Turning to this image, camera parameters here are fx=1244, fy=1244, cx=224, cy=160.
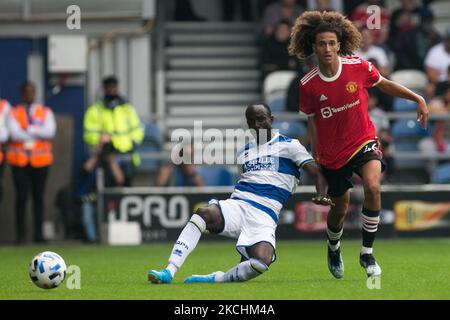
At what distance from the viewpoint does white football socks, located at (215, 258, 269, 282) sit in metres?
10.3

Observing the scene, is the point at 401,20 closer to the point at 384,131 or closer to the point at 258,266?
the point at 384,131

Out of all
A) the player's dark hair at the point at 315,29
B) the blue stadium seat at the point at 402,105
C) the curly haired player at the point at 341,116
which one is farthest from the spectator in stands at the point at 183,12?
the curly haired player at the point at 341,116

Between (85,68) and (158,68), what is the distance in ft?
4.68

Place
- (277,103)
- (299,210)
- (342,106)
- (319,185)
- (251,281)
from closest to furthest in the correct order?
(319,185), (251,281), (342,106), (299,210), (277,103)

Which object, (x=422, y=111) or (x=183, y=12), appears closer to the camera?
(x=422, y=111)

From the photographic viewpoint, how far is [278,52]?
2045cm

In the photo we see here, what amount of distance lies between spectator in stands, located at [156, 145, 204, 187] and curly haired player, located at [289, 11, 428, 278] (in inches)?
293

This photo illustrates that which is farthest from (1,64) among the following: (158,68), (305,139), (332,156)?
(332,156)

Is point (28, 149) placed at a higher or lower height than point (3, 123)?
lower

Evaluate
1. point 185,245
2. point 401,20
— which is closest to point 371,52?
point 401,20

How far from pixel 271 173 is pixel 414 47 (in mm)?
10700

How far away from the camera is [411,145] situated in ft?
65.0

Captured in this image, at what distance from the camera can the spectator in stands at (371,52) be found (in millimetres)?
19484
